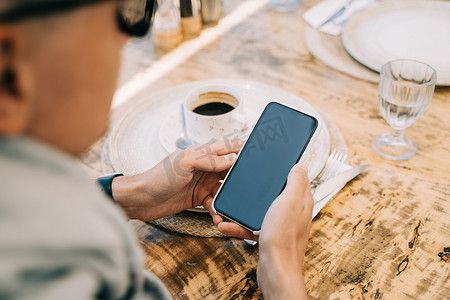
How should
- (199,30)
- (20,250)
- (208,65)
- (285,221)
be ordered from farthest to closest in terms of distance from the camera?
(199,30)
(208,65)
(285,221)
(20,250)

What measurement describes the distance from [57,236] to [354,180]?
0.58 metres

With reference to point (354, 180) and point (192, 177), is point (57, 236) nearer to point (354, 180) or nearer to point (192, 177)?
point (192, 177)

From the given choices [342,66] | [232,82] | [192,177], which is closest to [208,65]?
[232,82]

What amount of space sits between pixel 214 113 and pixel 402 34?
25.3 inches

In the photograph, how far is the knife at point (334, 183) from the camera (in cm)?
72

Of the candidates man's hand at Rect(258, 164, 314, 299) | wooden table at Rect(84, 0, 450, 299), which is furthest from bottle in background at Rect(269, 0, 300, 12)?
man's hand at Rect(258, 164, 314, 299)

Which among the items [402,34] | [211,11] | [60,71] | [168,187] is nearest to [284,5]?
[211,11]

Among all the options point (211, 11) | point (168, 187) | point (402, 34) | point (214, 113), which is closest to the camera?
point (168, 187)

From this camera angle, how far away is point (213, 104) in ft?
2.81

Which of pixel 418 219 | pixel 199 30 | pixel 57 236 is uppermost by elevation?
pixel 57 236

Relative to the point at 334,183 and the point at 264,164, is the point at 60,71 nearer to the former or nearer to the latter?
the point at 264,164

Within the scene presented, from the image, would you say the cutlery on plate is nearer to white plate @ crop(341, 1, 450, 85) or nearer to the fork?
the fork

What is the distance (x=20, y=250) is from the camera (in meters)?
0.34

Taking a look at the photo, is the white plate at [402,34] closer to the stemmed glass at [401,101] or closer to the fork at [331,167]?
the stemmed glass at [401,101]
